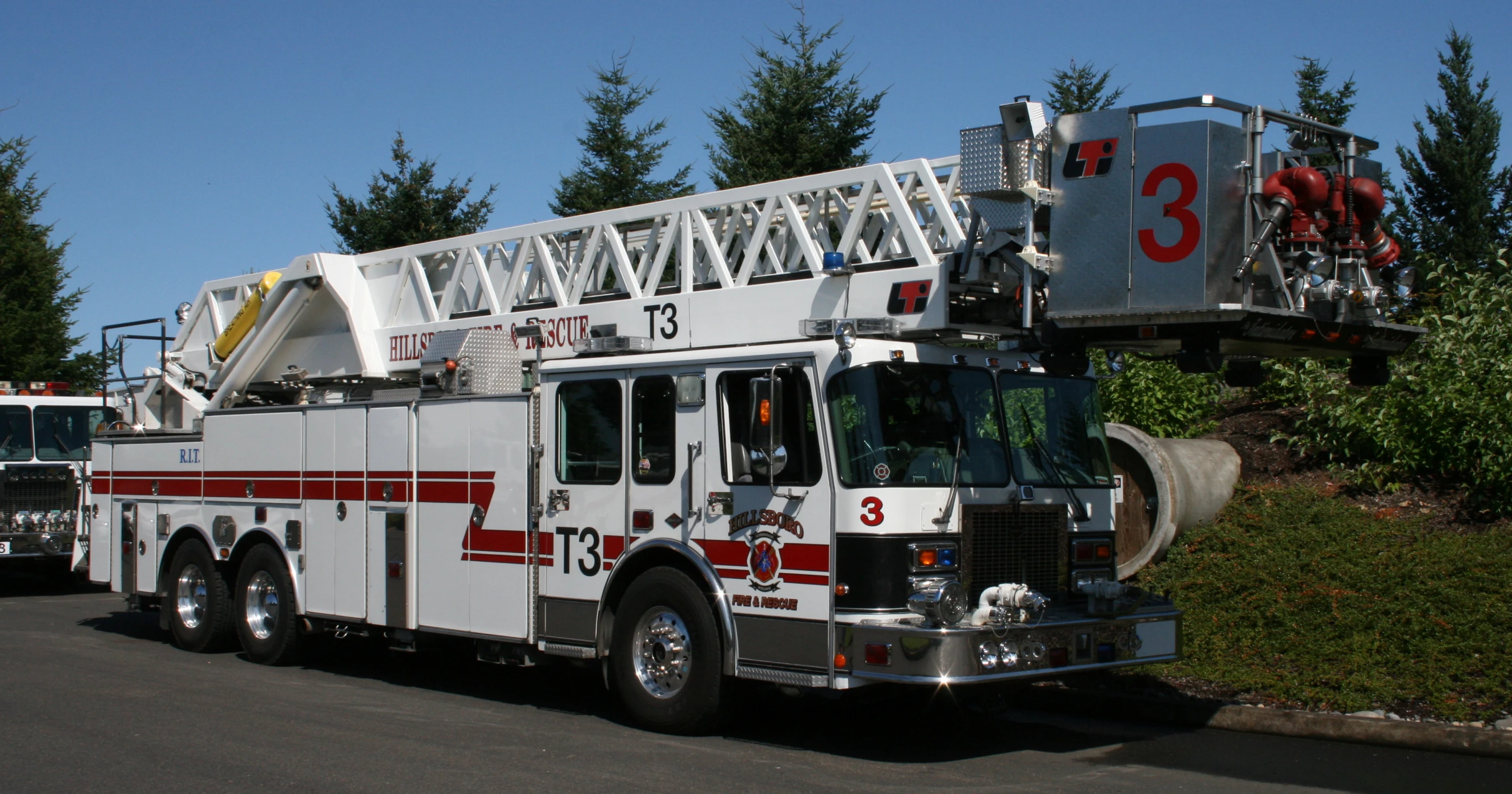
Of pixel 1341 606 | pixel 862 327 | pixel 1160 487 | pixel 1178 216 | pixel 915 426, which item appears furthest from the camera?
pixel 1160 487

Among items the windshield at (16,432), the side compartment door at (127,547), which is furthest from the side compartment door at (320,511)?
the windshield at (16,432)

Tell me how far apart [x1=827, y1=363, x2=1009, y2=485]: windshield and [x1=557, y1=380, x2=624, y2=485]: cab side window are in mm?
1830

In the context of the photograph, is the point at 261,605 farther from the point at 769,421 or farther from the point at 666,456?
the point at 769,421

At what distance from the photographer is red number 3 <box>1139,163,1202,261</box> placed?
22.5ft

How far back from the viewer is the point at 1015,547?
791cm

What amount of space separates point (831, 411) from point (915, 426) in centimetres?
52

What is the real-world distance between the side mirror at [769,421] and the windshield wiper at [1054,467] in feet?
5.28

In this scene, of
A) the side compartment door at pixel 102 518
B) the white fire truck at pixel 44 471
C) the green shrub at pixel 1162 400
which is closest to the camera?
the side compartment door at pixel 102 518

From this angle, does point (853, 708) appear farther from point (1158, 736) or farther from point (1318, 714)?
point (1318, 714)

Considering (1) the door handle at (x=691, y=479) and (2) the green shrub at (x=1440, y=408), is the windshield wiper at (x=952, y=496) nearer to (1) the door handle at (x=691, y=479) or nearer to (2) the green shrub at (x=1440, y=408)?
(1) the door handle at (x=691, y=479)

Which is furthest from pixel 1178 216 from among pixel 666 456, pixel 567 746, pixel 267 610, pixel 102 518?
pixel 102 518

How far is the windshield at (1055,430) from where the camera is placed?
8195 mm

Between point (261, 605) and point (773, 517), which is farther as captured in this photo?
point (261, 605)

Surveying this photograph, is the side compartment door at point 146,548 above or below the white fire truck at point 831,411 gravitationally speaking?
below
